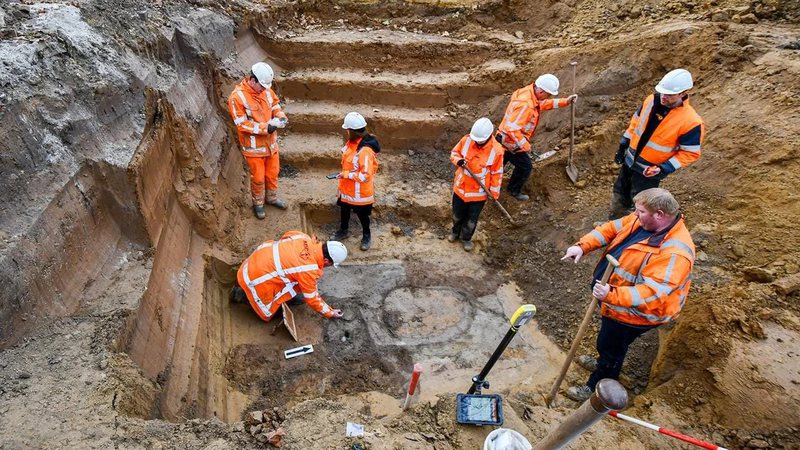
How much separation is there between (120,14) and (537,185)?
597 cm

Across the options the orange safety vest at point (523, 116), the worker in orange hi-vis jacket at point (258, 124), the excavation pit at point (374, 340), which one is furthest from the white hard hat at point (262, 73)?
the orange safety vest at point (523, 116)

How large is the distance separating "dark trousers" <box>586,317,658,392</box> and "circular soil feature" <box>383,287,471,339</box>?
5.82 feet

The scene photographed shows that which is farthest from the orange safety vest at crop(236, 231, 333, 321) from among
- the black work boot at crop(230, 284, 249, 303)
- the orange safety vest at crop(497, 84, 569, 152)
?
the orange safety vest at crop(497, 84, 569, 152)

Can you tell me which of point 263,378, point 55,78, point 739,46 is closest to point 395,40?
point 739,46

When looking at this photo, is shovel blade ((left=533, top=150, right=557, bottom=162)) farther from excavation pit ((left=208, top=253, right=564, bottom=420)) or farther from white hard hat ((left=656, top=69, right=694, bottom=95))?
white hard hat ((left=656, top=69, right=694, bottom=95))

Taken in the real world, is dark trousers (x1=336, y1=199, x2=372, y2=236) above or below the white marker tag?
above

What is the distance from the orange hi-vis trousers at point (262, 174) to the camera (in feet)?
19.4

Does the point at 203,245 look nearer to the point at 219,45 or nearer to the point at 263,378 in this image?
the point at 263,378

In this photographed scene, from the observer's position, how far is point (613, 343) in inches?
151

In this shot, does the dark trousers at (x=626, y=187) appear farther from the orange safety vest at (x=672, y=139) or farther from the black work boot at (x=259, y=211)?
the black work boot at (x=259, y=211)

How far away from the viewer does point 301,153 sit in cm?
754

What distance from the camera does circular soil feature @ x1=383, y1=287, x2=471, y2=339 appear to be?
5324 mm

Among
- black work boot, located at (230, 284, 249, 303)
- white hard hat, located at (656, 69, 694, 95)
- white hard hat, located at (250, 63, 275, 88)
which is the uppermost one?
white hard hat, located at (656, 69, 694, 95)

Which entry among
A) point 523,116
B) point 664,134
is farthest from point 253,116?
point 664,134
